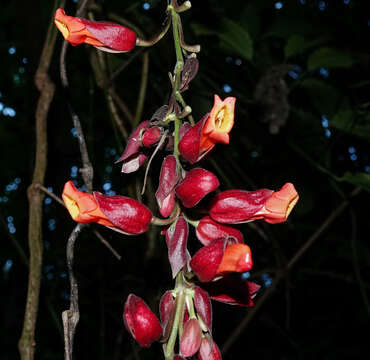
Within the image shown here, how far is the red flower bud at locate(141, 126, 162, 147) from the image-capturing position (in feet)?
2.47

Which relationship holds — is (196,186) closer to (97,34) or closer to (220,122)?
(220,122)

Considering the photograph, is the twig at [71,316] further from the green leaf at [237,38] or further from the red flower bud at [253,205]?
the green leaf at [237,38]

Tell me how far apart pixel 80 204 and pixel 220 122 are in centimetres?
23

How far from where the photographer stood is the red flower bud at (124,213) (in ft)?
2.40

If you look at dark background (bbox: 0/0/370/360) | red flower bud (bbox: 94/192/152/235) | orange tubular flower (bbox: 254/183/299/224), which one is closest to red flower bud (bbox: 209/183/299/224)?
orange tubular flower (bbox: 254/183/299/224)

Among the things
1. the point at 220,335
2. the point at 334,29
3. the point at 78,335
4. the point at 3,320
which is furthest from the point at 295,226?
the point at 3,320

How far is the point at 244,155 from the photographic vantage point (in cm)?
284

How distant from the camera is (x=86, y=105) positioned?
10.4 feet

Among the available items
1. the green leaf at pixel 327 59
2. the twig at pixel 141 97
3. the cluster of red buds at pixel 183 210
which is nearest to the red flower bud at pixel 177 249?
the cluster of red buds at pixel 183 210

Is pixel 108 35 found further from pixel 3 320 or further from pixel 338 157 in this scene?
pixel 3 320

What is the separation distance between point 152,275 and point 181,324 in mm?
1354

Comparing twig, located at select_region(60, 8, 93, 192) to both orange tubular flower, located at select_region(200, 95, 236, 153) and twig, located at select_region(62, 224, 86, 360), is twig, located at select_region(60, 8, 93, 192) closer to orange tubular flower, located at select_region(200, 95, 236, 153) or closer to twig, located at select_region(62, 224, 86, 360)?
twig, located at select_region(62, 224, 86, 360)

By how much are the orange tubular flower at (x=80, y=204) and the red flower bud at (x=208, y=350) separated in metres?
0.24

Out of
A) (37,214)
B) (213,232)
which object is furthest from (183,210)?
(37,214)
